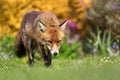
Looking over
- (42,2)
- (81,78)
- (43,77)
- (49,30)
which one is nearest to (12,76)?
(43,77)

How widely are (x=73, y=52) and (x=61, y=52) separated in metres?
0.51

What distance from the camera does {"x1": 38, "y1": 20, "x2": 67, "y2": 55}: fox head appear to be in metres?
10.8

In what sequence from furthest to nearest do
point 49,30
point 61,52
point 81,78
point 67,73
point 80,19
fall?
1. point 80,19
2. point 61,52
3. point 49,30
4. point 67,73
5. point 81,78

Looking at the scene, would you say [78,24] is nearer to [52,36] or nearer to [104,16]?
[104,16]

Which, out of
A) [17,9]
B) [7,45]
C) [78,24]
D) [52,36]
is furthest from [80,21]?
[52,36]

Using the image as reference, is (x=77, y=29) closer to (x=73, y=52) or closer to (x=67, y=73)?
(x=73, y=52)

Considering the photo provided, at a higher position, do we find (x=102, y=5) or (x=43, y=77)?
(x=43, y=77)

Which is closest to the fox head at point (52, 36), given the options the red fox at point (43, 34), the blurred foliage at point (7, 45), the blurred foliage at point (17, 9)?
the red fox at point (43, 34)

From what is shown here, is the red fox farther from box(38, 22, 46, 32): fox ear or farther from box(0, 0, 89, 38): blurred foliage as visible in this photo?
box(0, 0, 89, 38): blurred foliage

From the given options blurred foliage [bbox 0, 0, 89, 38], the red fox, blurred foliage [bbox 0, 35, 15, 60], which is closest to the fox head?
the red fox

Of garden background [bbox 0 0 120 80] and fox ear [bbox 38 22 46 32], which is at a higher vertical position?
fox ear [bbox 38 22 46 32]

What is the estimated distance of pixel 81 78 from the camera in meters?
6.48

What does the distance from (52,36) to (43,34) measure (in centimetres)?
25

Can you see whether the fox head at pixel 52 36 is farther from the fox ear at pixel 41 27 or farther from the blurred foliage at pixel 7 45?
the blurred foliage at pixel 7 45
